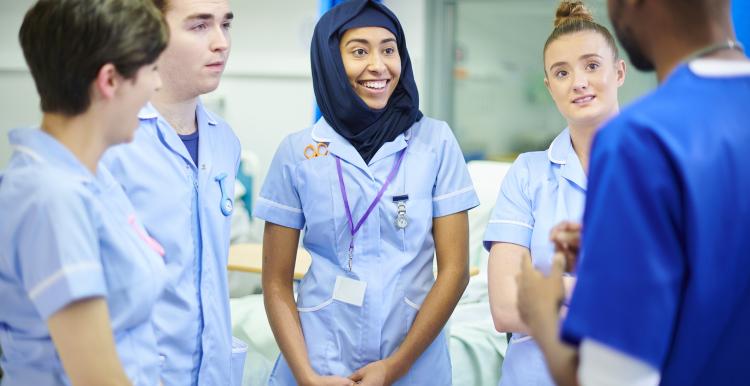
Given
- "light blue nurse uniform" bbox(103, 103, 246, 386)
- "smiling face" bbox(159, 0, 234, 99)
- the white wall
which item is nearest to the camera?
"light blue nurse uniform" bbox(103, 103, 246, 386)

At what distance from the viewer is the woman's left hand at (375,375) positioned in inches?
75.3

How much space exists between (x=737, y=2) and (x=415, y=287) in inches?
42.0

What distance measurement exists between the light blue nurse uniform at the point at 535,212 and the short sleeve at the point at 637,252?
90 cm

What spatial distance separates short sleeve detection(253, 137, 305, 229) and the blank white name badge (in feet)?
0.65

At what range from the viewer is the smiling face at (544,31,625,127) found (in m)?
1.99

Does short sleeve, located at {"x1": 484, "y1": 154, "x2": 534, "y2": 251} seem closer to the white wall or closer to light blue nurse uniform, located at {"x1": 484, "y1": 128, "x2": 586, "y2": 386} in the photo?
light blue nurse uniform, located at {"x1": 484, "y1": 128, "x2": 586, "y2": 386}

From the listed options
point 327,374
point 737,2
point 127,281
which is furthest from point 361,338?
point 737,2

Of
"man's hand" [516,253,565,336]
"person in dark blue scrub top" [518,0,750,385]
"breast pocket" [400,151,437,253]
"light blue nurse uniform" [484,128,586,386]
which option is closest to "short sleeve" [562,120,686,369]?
"person in dark blue scrub top" [518,0,750,385]

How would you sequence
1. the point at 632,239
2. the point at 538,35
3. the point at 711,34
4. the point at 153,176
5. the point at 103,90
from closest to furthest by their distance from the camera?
the point at 632,239 < the point at 711,34 < the point at 103,90 < the point at 153,176 < the point at 538,35

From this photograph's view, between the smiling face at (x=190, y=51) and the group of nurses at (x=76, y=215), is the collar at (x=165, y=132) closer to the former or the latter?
the smiling face at (x=190, y=51)

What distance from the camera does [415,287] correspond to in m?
2.01

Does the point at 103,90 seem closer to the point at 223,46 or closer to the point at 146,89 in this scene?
the point at 146,89

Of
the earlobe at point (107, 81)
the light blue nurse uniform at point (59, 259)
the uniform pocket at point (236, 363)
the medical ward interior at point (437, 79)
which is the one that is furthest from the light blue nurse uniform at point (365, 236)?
the medical ward interior at point (437, 79)

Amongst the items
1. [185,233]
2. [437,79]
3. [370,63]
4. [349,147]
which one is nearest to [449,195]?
[349,147]
